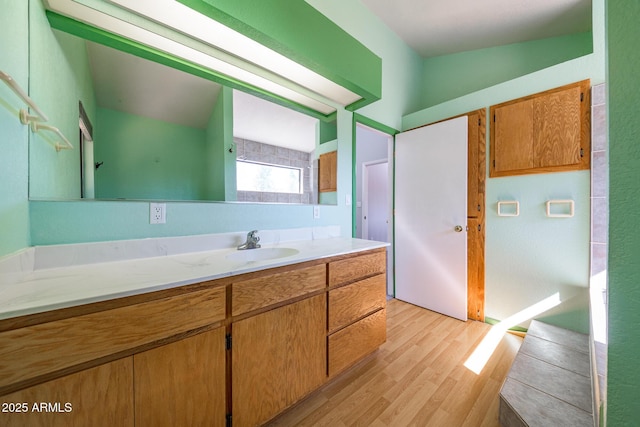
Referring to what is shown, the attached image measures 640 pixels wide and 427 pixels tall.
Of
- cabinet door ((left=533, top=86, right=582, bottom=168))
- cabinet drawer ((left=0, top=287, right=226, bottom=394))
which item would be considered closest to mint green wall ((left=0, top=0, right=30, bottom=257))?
cabinet drawer ((left=0, top=287, right=226, bottom=394))

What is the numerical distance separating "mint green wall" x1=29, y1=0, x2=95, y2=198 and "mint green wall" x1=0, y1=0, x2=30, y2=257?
4 cm

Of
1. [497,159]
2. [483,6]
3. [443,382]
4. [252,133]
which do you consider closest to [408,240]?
[497,159]

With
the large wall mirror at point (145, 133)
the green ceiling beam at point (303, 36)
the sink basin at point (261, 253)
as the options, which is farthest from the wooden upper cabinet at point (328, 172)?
the sink basin at point (261, 253)

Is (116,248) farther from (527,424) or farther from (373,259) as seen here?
(527,424)

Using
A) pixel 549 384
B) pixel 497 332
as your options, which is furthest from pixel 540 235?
pixel 549 384

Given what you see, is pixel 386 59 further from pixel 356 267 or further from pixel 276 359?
pixel 276 359

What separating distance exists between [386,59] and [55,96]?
2.64 meters

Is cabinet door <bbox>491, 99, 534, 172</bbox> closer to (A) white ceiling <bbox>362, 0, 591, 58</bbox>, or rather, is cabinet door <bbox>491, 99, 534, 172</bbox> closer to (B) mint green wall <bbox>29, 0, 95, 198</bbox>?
(A) white ceiling <bbox>362, 0, 591, 58</bbox>

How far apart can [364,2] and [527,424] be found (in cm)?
324

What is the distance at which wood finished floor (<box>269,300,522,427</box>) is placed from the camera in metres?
1.16

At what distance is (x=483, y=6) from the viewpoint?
1926 millimetres

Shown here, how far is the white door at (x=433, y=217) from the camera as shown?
215 cm

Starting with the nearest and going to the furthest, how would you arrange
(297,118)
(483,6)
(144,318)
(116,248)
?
(144,318), (116,248), (297,118), (483,6)

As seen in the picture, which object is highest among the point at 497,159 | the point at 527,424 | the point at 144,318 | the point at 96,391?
the point at 497,159
